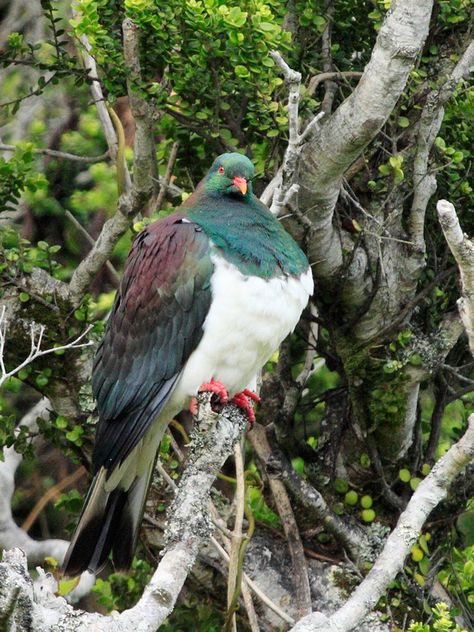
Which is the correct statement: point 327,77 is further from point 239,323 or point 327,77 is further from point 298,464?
point 298,464

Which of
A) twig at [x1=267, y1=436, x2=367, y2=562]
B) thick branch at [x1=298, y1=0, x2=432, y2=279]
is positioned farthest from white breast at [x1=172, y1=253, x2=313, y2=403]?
twig at [x1=267, y1=436, x2=367, y2=562]

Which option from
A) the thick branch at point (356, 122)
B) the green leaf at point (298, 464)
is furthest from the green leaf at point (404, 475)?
the thick branch at point (356, 122)

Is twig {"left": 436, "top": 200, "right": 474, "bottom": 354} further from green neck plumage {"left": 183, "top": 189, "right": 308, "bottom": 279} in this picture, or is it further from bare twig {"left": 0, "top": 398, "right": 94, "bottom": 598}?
bare twig {"left": 0, "top": 398, "right": 94, "bottom": 598}

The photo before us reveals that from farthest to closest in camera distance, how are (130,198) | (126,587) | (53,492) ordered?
(53,492) → (126,587) → (130,198)

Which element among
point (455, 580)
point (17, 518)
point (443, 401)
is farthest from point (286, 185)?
point (17, 518)

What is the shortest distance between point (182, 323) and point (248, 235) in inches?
16.5

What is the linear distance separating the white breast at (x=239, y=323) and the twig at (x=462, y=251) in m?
0.86

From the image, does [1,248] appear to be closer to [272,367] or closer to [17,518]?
[272,367]

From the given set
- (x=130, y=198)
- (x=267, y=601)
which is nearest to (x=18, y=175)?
(x=130, y=198)

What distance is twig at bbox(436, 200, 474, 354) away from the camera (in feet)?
10.6

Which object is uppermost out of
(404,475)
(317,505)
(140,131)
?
(140,131)

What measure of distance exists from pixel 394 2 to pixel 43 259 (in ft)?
6.42

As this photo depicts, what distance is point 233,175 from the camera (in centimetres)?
442

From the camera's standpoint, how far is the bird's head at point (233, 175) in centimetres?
439
